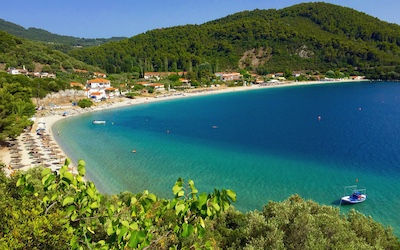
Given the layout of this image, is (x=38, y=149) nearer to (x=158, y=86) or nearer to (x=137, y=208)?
(x=137, y=208)

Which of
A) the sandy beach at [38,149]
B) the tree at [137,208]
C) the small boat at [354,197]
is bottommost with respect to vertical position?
the small boat at [354,197]

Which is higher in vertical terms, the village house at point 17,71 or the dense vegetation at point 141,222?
the village house at point 17,71

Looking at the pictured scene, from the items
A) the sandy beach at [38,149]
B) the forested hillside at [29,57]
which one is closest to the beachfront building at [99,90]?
the sandy beach at [38,149]

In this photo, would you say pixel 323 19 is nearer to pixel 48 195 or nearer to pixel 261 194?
pixel 261 194

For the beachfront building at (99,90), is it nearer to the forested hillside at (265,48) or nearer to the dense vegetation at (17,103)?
the dense vegetation at (17,103)

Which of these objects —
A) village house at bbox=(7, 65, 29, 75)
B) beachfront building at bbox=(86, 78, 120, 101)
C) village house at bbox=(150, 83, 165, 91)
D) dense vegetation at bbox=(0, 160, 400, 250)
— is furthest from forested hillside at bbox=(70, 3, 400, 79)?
dense vegetation at bbox=(0, 160, 400, 250)

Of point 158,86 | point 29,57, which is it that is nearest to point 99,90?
point 158,86

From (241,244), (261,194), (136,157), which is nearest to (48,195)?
(241,244)
